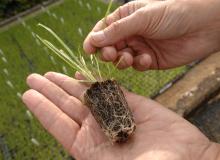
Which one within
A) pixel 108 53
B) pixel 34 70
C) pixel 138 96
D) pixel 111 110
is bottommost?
pixel 34 70

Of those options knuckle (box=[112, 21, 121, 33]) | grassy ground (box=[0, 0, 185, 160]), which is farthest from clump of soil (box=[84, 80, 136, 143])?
grassy ground (box=[0, 0, 185, 160])

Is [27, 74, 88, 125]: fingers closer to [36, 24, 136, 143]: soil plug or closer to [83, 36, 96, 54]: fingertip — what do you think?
[36, 24, 136, 143]: soil plug

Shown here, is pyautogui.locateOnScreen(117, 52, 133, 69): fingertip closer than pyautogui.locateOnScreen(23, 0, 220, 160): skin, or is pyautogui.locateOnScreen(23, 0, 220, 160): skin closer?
pyautogui.locateOnScreen(23, 0, 220, 160): skin

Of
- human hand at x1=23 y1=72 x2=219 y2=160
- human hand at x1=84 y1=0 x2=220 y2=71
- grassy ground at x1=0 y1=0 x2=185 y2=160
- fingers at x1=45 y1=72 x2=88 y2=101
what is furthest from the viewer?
grassy ground at x1=0 y1=0 x2=185 y2=160

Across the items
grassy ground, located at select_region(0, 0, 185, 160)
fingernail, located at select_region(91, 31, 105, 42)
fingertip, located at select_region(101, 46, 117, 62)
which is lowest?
grassy ground, located at select_region(0, 0, 185, 160)

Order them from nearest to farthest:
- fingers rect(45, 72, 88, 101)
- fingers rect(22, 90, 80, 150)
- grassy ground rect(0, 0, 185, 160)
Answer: fingers rect(22, 90, 80, 150) < fingers rect(45, 72, 88, 101) < grassy ground rect(0, 0, 185, 160)

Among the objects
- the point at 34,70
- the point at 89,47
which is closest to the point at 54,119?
the point at 89,47

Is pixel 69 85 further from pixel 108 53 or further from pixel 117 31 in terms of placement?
pixel 117 31

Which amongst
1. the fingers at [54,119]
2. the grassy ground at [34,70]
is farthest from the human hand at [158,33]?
the grassy ground at [34,70]
